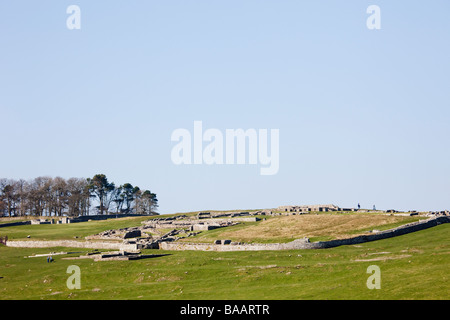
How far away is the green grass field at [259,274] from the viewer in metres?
39.2

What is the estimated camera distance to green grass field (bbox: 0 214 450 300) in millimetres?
39188

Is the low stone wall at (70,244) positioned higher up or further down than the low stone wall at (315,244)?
further down

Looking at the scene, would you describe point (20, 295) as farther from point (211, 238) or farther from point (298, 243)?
point (211, 238)

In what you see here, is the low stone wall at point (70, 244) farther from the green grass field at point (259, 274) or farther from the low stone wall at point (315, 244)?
the green grass field at point (259, 274)

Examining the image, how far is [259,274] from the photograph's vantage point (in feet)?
159

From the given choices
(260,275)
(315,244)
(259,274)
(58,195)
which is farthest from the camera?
(58,195)

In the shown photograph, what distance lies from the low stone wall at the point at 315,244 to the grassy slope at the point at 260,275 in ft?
5.86

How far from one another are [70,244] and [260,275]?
161 feet

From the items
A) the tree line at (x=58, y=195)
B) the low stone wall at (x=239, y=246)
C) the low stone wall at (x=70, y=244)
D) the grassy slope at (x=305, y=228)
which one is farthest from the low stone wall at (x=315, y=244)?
the tree line at (x=58, y=195)

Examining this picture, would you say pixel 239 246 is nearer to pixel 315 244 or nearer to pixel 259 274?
pixel 315 244

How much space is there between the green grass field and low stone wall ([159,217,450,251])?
1.77 m

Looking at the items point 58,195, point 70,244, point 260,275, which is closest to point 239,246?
point 260,275

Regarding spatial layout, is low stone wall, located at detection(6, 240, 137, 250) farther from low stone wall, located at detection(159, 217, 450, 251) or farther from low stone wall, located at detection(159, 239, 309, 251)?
low stone wall, located at detection(159, 217, 450, 251)
